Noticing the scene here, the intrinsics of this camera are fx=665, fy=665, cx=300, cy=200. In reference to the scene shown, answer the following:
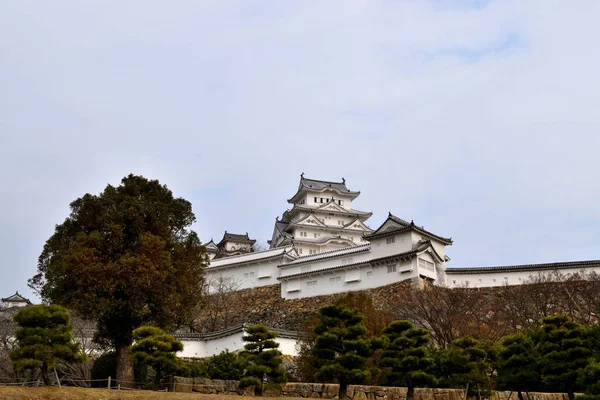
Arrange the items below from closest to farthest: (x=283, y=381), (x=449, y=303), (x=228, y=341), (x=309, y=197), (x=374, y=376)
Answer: (x=283, y=381)
(x=374, y=376)
(x=228, y=341)
(x=449, y=303)
(x=309, y=197)

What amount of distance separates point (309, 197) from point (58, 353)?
4642 cm

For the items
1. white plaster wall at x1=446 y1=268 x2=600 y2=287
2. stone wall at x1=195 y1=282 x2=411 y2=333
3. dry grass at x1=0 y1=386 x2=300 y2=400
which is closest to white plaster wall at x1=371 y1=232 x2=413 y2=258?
stone wall at x1=195 y1=282 x2=411 y2=333

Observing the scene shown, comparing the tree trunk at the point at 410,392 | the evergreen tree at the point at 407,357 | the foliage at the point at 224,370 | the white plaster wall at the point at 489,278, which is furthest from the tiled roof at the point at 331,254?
the tree trunk at the point at 410,392

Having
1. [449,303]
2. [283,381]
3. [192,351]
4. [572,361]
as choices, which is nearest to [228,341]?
[192,351]

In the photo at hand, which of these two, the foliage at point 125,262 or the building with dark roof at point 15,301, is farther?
the building with dark roof at point 15,301

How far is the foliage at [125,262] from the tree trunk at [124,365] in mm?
30

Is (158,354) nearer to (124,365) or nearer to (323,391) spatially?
(124,365)

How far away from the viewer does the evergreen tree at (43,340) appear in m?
15.2

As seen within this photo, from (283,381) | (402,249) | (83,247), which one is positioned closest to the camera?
(283,381)

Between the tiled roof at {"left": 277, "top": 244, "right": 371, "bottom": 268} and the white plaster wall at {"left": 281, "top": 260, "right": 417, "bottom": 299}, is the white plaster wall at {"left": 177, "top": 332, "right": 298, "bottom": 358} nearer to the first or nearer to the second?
the white plaster wall at {"left": 281, "top": 260, "right": 417, "bottom": 299}

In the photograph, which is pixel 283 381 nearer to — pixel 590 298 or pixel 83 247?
pixel 83 247

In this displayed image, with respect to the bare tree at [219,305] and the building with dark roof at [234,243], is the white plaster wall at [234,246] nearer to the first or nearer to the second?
the building with dark roof at [234,243]

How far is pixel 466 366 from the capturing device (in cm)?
1959

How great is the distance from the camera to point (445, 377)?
2059 cm
